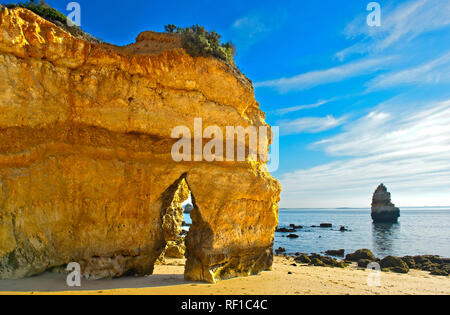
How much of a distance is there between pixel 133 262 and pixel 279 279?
519 centimetres

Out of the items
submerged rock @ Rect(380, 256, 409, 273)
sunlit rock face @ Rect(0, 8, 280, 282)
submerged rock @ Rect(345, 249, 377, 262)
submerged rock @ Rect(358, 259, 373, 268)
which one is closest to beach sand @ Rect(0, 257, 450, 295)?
sunlit rock face @ Rect(0, 8, 280, 282)

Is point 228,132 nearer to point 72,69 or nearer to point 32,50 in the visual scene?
point 72,69

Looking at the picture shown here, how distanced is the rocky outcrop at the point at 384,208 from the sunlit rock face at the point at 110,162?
57339 mm

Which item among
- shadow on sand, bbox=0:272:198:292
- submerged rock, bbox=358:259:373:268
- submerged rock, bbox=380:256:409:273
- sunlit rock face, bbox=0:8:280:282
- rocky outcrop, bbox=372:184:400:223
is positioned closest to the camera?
shadow on sand, bbox=0:272:198:292

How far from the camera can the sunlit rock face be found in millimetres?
7848

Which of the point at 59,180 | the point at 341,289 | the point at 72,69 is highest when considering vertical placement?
the point at 72,69

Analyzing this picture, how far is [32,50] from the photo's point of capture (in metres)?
8.16

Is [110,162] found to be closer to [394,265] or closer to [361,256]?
[394,265]

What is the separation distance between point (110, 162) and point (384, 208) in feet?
205

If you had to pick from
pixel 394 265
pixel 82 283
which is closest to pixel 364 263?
pixel 394 265

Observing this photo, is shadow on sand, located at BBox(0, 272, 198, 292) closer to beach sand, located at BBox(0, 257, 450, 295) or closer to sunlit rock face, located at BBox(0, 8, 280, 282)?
beach sand, located at BBox(0, 257, 450, 295)

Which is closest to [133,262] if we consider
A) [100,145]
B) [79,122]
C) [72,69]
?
[100,145]

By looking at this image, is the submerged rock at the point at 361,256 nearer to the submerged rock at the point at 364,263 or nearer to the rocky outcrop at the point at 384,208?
the submerged rock at the point at 364,263

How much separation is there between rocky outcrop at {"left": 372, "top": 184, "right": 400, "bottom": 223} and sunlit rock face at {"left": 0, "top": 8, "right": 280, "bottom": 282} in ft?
188
